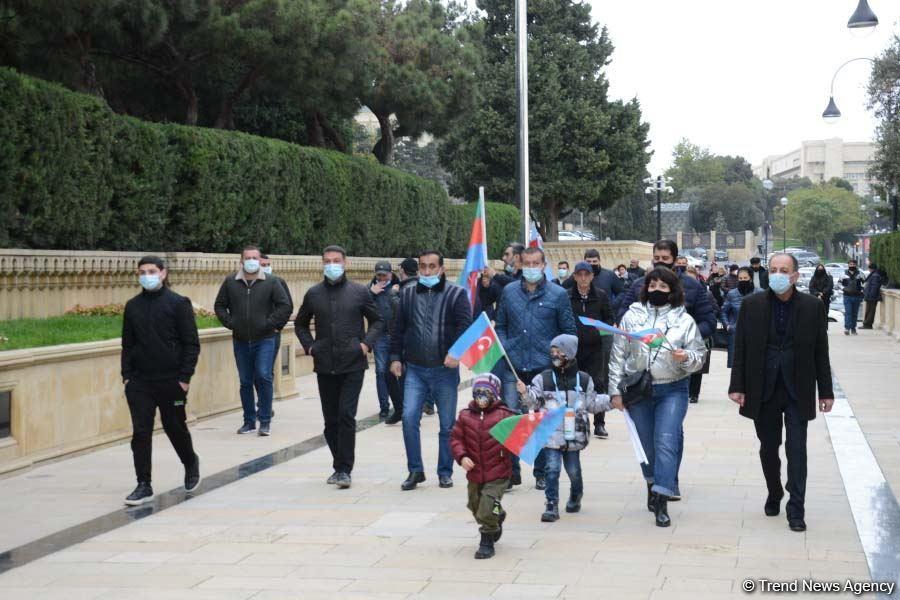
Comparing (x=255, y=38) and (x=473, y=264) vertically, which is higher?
(x=255, y=38)

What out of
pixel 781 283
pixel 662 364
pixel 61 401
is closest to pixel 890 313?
pixel 61 401

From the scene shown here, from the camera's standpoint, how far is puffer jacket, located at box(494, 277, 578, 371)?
9094 mm

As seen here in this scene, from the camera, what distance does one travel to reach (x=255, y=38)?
2250 centimetres

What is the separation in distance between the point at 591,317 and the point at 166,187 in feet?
29.5

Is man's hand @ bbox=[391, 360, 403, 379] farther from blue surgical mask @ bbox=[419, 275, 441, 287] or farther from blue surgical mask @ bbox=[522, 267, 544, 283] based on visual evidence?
blue surgical mask @ bbox=[522, 267, 544, 283]

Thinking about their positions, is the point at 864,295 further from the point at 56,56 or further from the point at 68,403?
the point at 68,403

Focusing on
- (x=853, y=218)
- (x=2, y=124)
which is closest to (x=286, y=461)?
(x=2, y=124)

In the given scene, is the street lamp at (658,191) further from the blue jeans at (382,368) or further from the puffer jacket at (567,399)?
the puffer jacket at (567,399)

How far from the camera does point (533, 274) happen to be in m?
9.10

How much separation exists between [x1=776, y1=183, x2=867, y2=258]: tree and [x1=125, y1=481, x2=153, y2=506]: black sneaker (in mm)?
118931

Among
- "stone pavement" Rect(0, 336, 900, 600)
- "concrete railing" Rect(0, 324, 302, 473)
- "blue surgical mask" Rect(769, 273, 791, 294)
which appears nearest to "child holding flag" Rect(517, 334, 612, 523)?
"stone pavement" Rect(0, 336, 900, 600)

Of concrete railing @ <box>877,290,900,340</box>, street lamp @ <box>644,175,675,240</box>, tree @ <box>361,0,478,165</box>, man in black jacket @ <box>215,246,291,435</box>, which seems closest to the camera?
man in black jacket @ <box>215,246,291,435</box>

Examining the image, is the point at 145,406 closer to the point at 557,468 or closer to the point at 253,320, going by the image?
the point at 557,468

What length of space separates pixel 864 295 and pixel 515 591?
2923 centimetres
